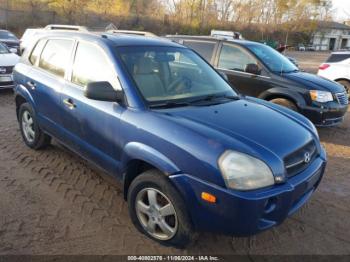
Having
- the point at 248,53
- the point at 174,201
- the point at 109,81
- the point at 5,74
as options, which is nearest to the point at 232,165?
the point at 174,201

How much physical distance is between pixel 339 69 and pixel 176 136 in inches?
367

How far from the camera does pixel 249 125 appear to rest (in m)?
2.98

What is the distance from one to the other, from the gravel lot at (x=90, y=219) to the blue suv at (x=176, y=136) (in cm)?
35

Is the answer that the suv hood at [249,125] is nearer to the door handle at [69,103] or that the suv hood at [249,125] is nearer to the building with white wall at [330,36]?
the door handle at [69,103]

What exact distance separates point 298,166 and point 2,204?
3056mm

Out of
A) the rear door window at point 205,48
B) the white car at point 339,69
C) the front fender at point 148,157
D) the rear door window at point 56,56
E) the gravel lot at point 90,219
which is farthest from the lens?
the white car at point 339,69

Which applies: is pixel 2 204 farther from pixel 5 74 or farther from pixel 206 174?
pixel 5 74

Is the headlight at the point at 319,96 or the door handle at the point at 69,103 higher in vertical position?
the door handle at the point at 69,103

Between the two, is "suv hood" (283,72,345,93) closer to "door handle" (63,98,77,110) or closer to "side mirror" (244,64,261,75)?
"side mirror" (244,64,261,75)

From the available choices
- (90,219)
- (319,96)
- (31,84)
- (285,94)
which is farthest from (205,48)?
(90,219)

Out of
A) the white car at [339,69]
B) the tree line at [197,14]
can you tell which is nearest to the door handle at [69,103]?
the white car at [339,69]

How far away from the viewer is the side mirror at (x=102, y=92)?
307 cm

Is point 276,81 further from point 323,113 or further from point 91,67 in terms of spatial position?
point 91,67

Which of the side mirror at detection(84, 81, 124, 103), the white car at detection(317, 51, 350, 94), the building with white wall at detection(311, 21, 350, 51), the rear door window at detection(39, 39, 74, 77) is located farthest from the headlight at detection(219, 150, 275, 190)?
the building with white wall at detection(311, 21, 350, 51)
